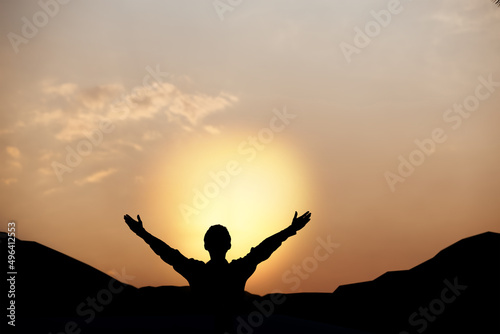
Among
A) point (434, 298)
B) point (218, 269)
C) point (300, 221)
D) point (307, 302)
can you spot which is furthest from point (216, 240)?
point (307, 302)

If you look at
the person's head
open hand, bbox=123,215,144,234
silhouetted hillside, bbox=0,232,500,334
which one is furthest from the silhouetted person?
silhouetted hillside, bbox=0,232,500,334

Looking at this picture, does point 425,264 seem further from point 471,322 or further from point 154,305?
point 154,305

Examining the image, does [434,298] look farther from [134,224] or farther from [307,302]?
[134,224]

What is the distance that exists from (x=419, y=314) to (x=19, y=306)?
14.2 meters

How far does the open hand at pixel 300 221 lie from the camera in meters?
5.82

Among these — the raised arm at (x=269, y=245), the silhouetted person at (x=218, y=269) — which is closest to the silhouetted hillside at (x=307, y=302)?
the silhouetted person at (x=218, y=269)

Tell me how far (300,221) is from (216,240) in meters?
1.17

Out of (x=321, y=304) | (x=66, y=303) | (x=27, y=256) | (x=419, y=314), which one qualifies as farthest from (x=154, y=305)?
(x=419, y=314)

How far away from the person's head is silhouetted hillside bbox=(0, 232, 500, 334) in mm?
2011

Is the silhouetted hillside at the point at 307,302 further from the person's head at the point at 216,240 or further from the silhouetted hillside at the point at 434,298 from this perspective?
the person's head at the point at 216,240

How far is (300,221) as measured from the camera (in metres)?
5.93

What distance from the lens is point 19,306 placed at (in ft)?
55.8

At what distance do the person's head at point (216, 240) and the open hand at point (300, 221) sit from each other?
91 cm

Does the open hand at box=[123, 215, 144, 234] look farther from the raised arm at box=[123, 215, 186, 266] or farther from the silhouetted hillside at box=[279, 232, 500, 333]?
the silhouetted hillside at box=[279, 232, 500, 333]
